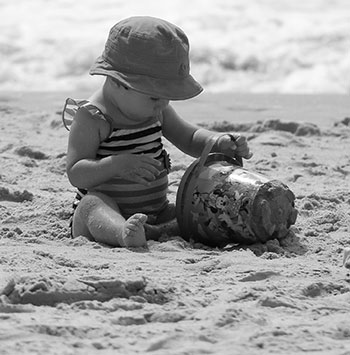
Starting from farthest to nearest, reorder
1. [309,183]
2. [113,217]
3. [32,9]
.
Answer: [32,9], [309,183], [113,217]

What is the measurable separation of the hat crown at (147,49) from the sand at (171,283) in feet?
1.85

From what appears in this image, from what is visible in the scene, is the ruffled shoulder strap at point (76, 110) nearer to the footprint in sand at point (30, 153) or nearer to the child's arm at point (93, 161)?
the child's arm at point (93, 161)

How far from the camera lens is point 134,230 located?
3.01 metres

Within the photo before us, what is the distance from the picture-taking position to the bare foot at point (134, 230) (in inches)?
118

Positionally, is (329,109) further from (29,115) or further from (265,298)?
(265,298)

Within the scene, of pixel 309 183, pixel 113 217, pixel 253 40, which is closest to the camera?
pixel 113 217

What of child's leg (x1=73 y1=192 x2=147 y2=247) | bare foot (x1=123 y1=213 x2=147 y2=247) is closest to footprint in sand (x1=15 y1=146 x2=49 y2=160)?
child's leg (x1=73 y1=192 x2=147 y2=247)

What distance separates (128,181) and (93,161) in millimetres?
145

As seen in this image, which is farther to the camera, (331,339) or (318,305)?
(318,305)

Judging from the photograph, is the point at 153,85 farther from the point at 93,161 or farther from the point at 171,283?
the point at 171,283

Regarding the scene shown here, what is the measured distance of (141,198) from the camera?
10.6ft

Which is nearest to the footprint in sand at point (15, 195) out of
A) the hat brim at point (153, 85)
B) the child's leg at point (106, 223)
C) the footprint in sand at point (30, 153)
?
the child's leg at point (106, 223)

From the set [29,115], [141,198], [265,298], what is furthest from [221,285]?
[29,115]

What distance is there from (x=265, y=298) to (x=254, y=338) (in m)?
0.29
